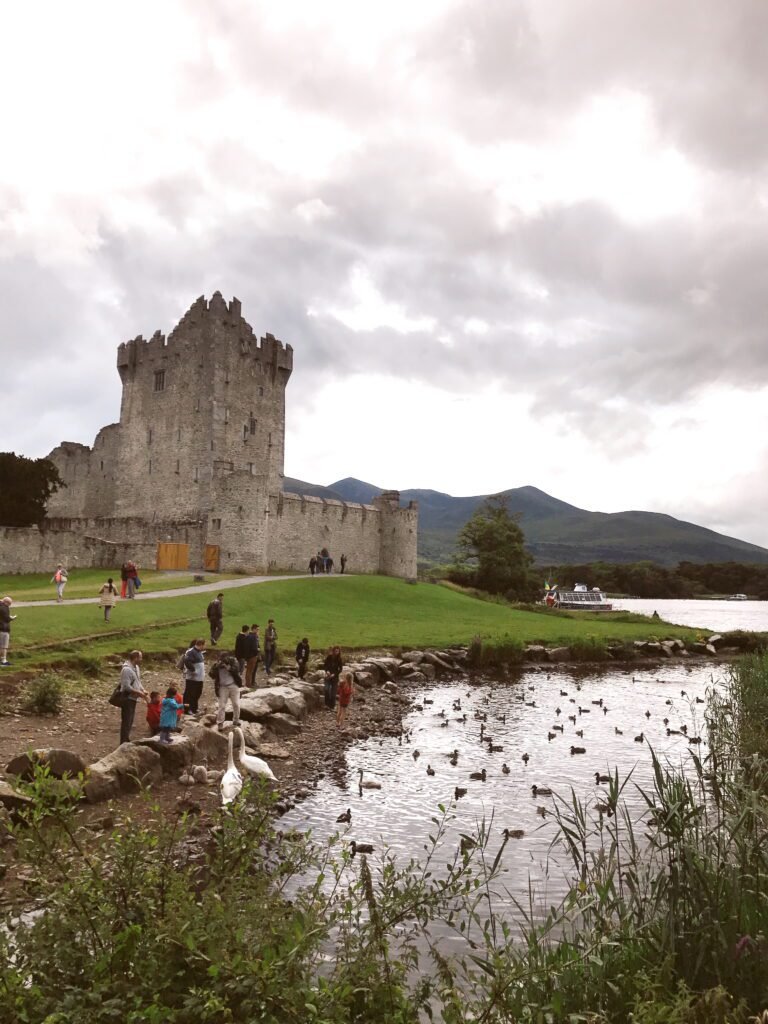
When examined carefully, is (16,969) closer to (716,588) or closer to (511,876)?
(511,876)

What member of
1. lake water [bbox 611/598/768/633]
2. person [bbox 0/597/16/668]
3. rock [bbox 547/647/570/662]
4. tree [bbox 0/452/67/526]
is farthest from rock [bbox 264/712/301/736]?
tree [bbox 0/452/67/526]

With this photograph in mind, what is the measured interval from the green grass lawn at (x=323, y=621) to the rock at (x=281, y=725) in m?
6.78

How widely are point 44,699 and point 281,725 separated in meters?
5.43

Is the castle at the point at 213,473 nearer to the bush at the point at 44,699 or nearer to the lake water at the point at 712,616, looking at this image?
the lake water at the point at 712,616

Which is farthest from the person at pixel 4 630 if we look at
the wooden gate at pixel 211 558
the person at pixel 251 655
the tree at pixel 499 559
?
the tree at pixel 499 559

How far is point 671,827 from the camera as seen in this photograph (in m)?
6.68

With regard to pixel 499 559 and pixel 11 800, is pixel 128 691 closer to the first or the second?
pixel 11 800

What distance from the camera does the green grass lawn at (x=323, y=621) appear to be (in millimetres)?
24438

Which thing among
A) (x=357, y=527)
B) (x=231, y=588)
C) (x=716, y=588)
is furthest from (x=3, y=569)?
(x=716, y=588)

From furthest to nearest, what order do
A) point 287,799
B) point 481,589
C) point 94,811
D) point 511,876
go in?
point 481,589 < point 287,799 < point 94,811 < point 511,876

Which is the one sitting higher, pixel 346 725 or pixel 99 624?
pixel 99 624

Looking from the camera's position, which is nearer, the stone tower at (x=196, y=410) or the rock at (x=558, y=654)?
the rock at (x=558, y=654)

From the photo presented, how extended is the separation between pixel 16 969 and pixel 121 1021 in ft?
3.13

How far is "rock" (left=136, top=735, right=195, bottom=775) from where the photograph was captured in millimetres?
13969
